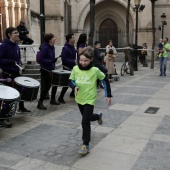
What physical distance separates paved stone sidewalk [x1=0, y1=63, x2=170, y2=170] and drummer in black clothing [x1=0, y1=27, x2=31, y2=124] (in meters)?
1.00

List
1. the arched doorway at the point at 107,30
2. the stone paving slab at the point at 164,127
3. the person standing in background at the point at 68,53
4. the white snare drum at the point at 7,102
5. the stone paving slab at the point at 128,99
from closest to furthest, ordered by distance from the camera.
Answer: the white snare drum at the point at 7,102 < the stone paving slab at the point at 164,127 < the person standing in background at the point at 68,53 < the stone paving slab at the point at 128,99 < the arched doorway at the point at 107,30

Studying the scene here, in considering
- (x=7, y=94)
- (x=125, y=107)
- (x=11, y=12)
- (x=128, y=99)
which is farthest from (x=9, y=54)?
(x=11, y=12)

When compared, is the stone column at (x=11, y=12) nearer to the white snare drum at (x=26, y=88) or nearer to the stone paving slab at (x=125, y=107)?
the stone paving slab at (x=125, y=107)

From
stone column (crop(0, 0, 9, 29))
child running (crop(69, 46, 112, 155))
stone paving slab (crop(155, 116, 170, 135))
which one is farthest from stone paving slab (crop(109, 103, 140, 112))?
stone column (crop(0, 0, 9, 29))

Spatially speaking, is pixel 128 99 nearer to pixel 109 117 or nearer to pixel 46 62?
pixel 109 117

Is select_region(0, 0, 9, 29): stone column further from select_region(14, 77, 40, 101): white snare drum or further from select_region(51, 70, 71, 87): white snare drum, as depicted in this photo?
select_region(14, 77, 40, 101): white snare drum

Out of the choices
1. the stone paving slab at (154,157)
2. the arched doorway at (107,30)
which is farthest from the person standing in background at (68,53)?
the arched doorway at (107,30)

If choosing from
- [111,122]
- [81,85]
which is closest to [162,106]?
[111,122]

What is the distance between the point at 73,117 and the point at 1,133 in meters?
1.75

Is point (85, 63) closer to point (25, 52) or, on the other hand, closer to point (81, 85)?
point (81, 85)

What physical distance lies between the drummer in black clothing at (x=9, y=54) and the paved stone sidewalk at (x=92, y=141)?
1.00 m

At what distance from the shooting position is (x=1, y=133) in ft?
18.4

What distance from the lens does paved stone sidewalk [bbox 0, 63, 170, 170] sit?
4.30 m

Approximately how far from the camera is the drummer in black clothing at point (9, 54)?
6.42 meters
